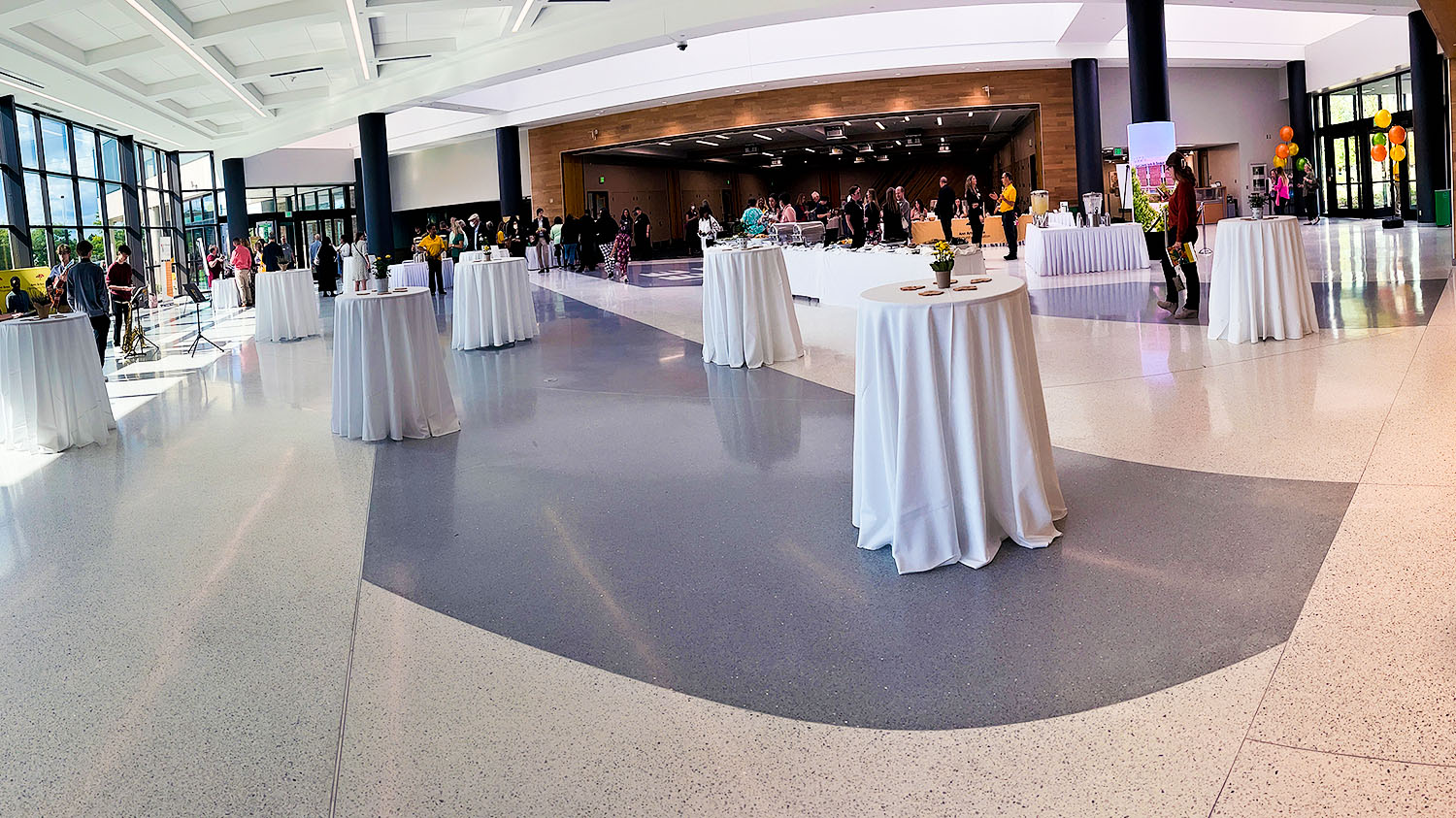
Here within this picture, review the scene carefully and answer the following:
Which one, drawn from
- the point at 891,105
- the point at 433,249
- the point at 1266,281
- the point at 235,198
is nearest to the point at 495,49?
the point at 433,249

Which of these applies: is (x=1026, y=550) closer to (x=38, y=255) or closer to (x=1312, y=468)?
(x=1312, y=468)

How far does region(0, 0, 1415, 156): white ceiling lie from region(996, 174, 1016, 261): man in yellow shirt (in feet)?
8.65

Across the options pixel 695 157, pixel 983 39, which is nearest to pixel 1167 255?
pixel 983 39

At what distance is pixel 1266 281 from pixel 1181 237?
137 cm

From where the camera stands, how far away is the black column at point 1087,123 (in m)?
20.3

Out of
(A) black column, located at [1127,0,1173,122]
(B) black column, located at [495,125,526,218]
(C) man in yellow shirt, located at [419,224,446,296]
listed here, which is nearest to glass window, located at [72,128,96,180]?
(C) man in yellow shirt, located at [419,224,446,296]

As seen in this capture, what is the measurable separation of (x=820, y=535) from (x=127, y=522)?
122 inches

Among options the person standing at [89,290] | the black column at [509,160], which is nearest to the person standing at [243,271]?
the black column at [509,160]

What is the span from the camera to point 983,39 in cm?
1906

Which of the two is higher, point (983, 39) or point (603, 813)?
point (983, 39)

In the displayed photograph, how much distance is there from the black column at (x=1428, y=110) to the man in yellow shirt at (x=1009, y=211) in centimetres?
770

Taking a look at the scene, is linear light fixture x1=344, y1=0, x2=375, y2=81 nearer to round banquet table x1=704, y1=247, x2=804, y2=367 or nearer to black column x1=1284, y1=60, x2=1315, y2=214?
round banquet table x1=704, y1=247, x2=804, y2=367

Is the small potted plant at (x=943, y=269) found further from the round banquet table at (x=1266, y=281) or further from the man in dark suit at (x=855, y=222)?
the man in dark suit at (x=855, y=222)

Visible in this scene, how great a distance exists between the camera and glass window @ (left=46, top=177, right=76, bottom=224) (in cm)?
1769
